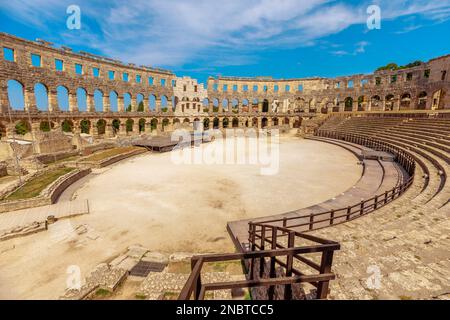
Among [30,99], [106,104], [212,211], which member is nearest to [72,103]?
[30,99]

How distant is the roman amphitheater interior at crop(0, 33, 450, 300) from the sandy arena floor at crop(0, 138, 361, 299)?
7cm

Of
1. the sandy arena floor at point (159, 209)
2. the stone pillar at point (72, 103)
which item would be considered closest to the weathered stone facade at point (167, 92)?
the stone pillar at point (72, 103)

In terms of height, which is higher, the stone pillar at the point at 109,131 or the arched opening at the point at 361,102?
the arched opening at the point at 361,102

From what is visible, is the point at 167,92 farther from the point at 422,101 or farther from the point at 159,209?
the point at 422,101

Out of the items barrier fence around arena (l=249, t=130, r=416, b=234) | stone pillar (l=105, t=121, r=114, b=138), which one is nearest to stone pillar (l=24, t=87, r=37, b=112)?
stone pillar (l=105, t=121, r=114, b=138)

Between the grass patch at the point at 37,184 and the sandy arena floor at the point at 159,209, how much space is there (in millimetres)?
2112

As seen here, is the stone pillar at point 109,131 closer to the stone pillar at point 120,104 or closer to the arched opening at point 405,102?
the stone pillar at point 120,104

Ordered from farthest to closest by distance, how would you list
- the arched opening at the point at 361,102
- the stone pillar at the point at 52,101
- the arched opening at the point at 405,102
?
the arched opening at the point at 361,102, the arched opening at the point at 405,102, the stone pillar at the point at 52,101

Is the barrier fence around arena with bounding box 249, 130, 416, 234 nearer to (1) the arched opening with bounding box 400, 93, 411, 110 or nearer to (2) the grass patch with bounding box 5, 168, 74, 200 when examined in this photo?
(2) the grass patch with bounding box 5, 168, 74, 200

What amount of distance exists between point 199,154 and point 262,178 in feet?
39.9

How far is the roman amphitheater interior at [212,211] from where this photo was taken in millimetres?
4695

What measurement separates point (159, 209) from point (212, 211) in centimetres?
287

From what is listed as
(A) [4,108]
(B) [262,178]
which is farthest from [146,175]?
(A) [4,108]

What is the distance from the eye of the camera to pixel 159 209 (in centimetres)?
1240
